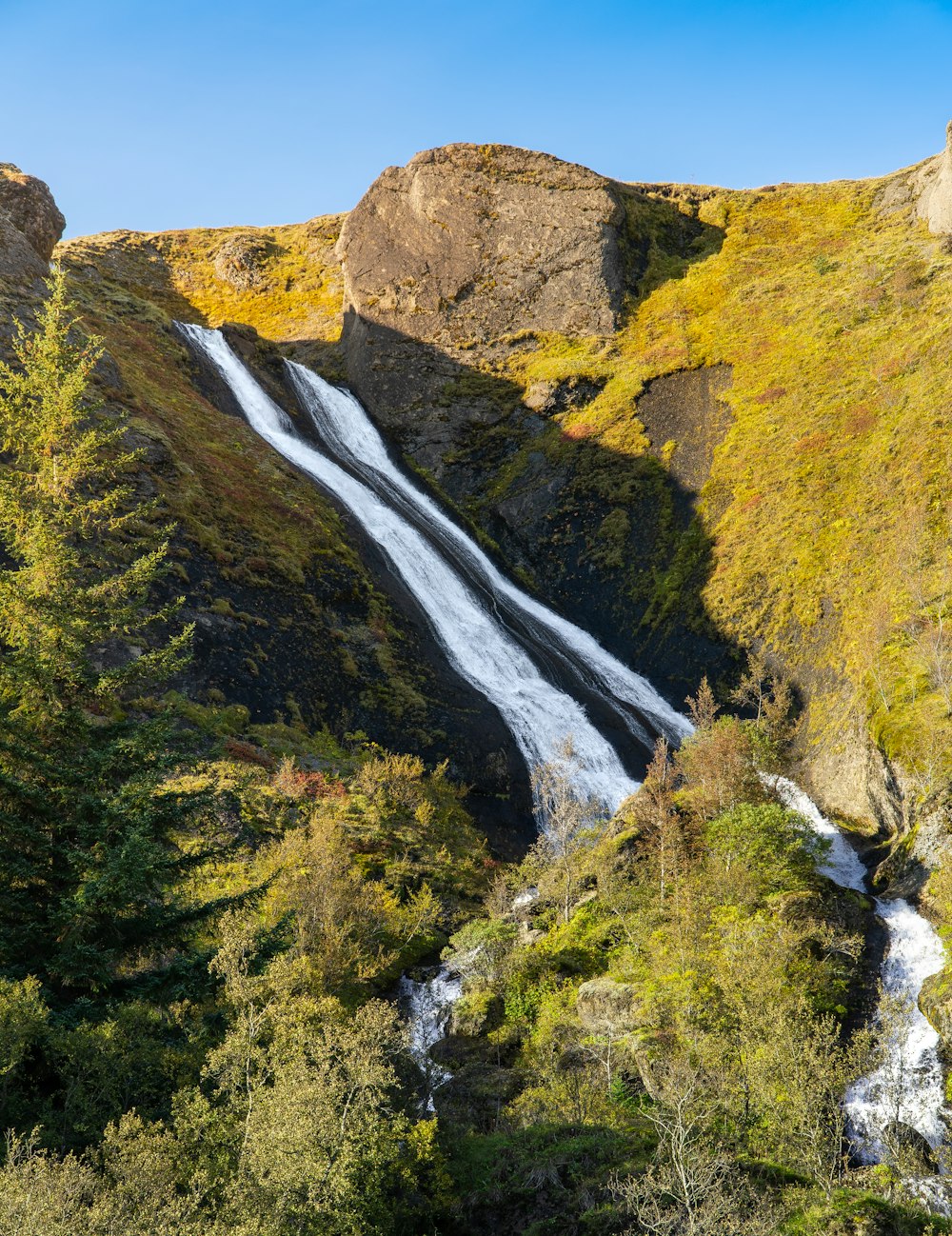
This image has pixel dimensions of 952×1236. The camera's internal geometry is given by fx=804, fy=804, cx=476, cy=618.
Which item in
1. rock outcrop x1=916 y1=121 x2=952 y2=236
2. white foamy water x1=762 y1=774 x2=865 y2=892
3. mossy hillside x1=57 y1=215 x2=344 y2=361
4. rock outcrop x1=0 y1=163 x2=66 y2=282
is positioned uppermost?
mossy hillside x1=57 y1=215 x2=344 y2=361

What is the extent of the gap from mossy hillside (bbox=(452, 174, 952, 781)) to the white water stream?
526 centimetres

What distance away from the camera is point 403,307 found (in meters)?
72.1

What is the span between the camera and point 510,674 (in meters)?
41.5

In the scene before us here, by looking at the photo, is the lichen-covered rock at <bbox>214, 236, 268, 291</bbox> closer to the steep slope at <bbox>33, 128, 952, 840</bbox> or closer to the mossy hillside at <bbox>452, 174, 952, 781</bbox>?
the steep slope at <bbox>33, 128, 952, 840</bbox>

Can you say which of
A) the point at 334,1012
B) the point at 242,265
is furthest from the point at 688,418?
the point at 242,265

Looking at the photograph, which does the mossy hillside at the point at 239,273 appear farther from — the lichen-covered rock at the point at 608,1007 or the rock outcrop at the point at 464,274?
the lichen-covered rock at the point at 608,1007

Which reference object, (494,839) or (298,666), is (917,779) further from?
(298,666)

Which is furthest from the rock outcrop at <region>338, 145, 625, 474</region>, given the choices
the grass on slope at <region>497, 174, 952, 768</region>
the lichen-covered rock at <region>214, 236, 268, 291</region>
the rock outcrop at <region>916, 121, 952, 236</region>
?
the lichen-covered rock at <region>214, 236, 268, 291</region>

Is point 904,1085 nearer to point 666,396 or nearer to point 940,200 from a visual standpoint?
point 666,396

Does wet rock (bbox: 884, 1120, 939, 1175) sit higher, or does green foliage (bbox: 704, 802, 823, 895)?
green foliage (bbox: 704, 802, 823, 895)

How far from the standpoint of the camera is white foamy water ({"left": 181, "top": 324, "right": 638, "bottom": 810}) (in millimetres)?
36125

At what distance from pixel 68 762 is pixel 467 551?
40.3 metres

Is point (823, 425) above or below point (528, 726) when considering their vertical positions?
above

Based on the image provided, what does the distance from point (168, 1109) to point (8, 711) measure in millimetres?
7141
